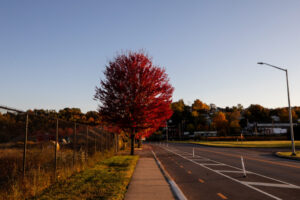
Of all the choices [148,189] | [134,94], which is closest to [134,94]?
[134,94]

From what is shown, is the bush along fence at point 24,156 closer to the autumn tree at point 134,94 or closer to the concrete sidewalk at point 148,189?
the concrete sidewalk at point 148,189

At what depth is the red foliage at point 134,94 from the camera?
20.2 m

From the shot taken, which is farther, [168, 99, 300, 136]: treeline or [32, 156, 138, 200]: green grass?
[168, 99, 300, 136]: treeline

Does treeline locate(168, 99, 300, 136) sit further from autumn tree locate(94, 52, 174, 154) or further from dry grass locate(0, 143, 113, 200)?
dry grass locate(0, 143, 113, 200)

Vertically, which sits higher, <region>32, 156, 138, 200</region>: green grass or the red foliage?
the red foliage

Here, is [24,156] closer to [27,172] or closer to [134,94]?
[27,172]

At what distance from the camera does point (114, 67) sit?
21047mm

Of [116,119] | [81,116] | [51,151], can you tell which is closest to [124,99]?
[116,119]

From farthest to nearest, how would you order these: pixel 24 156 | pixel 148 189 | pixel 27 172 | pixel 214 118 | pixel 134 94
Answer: pixel 214 118 → pixel 134 94 → pixel 148 189 → pixel 27 172 → pixel 24 156

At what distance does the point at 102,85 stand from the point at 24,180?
1471 cm

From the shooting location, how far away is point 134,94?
20.3 metres

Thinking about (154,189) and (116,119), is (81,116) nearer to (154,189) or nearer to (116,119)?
(116,119)

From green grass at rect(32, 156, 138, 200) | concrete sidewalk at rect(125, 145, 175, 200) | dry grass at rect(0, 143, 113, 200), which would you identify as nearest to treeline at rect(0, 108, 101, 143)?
dry grass at rect(0, 143, 113, 200)

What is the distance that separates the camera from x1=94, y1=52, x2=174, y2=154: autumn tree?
66.3 feet
